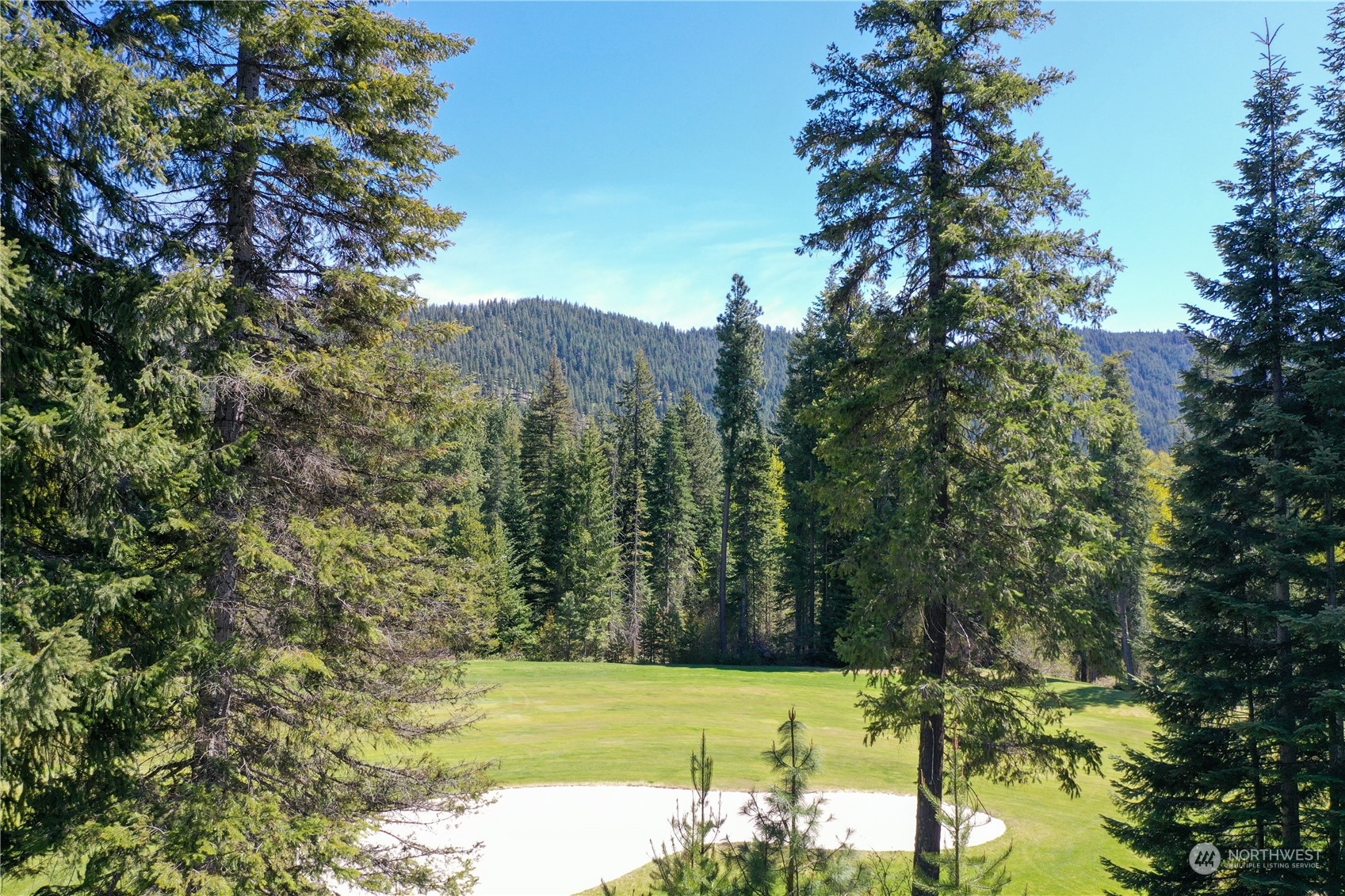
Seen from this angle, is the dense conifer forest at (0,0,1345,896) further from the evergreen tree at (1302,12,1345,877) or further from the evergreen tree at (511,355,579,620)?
the evergreen tree at (511,355,579,620)

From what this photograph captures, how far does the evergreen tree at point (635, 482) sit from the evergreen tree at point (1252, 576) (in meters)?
28.4

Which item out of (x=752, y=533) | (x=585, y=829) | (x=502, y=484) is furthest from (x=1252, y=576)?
(x=502, y=484)

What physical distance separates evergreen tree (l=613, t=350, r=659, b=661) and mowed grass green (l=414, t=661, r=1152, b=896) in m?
10.4

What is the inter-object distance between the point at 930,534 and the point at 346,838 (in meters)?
6.51

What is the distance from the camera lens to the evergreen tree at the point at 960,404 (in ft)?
26.0

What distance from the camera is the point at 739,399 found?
110ft

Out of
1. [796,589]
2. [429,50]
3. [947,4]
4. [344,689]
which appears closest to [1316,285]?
[947,4]

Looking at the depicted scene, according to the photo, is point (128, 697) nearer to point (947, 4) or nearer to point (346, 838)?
point (346, 838)

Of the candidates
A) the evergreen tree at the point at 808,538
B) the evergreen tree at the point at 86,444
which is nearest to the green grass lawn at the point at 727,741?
the evergreen tree at the point at 86,444

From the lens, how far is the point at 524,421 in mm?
47250

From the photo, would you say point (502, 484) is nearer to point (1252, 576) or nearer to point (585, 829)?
point (585, 829)

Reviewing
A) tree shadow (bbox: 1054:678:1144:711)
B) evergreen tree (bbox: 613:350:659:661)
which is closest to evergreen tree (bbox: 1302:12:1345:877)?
tree shadow (bbox: 1054:678:1144:711)

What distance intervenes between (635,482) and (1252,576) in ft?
103

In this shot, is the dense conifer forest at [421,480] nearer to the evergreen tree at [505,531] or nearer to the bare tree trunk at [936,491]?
the bare tree trunk at [936,491]
